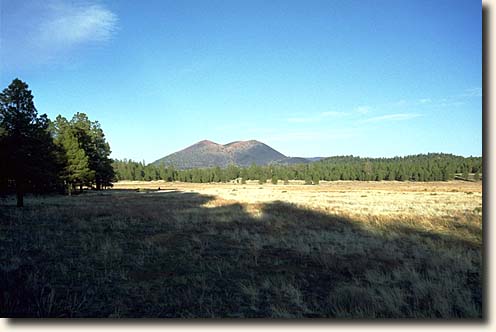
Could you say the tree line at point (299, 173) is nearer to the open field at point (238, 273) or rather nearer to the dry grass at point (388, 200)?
the dry grass at point (388, 200)

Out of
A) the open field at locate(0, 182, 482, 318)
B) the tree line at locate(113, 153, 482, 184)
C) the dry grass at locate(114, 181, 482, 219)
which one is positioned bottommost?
the dry grass at locate(114, 181, 482, 219)

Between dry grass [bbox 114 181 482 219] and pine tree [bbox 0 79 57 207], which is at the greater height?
pine tree [bbox 0 79 57 207]

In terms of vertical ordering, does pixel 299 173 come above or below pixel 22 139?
below

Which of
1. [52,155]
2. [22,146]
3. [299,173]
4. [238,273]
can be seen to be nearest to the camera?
[238,273]

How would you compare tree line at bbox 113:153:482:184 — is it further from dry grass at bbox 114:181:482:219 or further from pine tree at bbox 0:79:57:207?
pine tree at bbox 0:79:57:207

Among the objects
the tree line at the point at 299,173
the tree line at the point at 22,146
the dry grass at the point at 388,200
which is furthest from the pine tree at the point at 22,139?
the tree line at the point at 299,173

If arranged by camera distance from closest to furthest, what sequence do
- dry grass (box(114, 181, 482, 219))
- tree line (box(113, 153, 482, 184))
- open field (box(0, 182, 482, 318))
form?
open field (box(0, 182, 482, 318)), dry grass (box(114, 181, 482, 219)), tree line (box(113, 153, 482, 184))

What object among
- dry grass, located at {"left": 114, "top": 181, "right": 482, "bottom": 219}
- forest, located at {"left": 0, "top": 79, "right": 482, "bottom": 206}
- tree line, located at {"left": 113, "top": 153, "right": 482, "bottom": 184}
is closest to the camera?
dry grass, located at {"left": 114, "top": 181, "right": 482, "bottom": 219}

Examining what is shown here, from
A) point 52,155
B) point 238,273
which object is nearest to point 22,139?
point 52,155

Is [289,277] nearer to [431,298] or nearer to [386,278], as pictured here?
[386,278]

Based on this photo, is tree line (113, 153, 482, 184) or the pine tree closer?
the pine tree

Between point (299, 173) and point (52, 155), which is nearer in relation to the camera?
point (52, 155)

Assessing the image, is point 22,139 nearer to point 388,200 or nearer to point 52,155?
point 52,155

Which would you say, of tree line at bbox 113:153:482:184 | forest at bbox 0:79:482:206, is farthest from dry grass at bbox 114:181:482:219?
tree line at bbox 113:153:482:184
